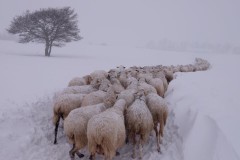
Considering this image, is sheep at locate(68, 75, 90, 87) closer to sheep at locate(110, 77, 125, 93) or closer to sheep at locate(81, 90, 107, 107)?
sheep at locate(110, 77, 125, 93)

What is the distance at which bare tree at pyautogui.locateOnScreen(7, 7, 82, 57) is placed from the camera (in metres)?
27.5

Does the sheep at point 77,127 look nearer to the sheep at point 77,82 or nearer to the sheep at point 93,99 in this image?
the sheep at point 93,99

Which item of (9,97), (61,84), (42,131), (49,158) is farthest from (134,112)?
(61,84)

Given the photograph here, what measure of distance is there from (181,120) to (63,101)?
295 centimetres

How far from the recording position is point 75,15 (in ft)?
95.9

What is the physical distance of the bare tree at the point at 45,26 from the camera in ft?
90.2

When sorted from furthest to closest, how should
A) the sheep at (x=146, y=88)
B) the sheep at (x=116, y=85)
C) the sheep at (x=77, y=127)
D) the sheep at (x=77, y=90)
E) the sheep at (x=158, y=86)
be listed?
1. the sheep at (x=158, y=86)
2. the sheep at (x=116, y=85)
3. the sheep at (x=146, y=88)
4. the sheep at (x=77, y=90)
5. the sheep at (x=77, y=127)

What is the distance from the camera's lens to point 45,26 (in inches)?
1096

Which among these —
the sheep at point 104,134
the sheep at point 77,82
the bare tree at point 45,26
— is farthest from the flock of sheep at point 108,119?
the bare tree at point 45,26

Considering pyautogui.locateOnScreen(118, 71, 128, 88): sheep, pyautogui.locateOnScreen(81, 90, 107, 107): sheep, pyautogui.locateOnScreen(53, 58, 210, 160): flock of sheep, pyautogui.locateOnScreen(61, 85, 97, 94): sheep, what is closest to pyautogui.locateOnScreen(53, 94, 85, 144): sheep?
pyautogui.locateOnScreen(53, 58, 210, 160): flock of sheep

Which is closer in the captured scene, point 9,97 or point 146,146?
point 146,146

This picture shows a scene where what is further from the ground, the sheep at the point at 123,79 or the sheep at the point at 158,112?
the sheep at the point at 123,79

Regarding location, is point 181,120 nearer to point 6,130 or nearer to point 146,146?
point 146,146

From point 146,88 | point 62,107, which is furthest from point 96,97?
point 146,88
